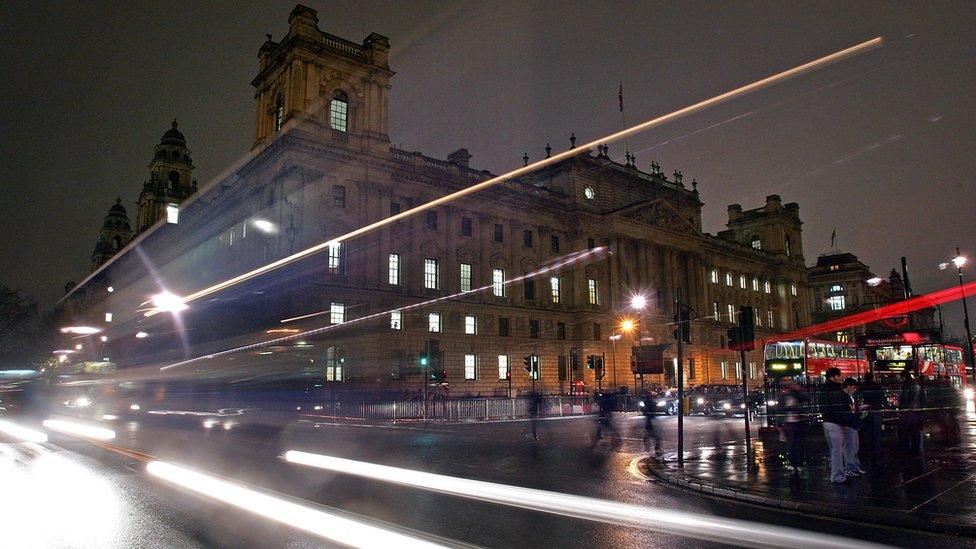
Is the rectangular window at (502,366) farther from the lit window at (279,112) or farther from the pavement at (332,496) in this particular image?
the pavement at (332,496)

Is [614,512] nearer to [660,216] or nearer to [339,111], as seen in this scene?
[339,111]

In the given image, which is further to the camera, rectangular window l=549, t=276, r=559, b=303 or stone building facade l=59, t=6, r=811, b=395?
rectangular window l=549, t=276, r=559, b=303

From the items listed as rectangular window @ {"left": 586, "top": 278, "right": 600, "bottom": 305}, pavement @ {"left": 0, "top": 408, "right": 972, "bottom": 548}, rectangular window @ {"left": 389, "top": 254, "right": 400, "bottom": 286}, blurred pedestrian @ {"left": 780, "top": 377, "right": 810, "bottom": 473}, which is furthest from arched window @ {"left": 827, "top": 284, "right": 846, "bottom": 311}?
blurred pedestrian @ {"left": 780, "top": 377, "right": 810, "bottom": 473}

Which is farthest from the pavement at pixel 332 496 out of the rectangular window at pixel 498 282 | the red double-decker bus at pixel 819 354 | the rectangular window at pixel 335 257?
the rectangular window at pixel 498 282

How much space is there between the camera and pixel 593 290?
61.2 metres

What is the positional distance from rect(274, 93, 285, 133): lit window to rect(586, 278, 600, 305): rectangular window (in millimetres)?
31046

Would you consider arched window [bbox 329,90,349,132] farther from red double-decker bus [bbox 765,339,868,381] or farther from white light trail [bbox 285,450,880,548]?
white light trail [bbox 285,450,880,548]

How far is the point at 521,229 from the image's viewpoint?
56281 millimetres

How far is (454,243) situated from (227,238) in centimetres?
1973

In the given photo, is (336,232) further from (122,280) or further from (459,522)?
(122,280)

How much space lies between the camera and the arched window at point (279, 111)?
146 feet

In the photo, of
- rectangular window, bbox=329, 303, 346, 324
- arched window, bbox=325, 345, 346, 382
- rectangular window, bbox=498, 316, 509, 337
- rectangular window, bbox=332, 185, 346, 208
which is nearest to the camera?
arched window, bbox=325, 345, 346, 382

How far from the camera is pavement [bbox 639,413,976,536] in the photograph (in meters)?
8.41

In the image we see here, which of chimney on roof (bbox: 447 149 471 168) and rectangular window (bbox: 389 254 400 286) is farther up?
chimney on roof (bbox: 447 149 471 168)
